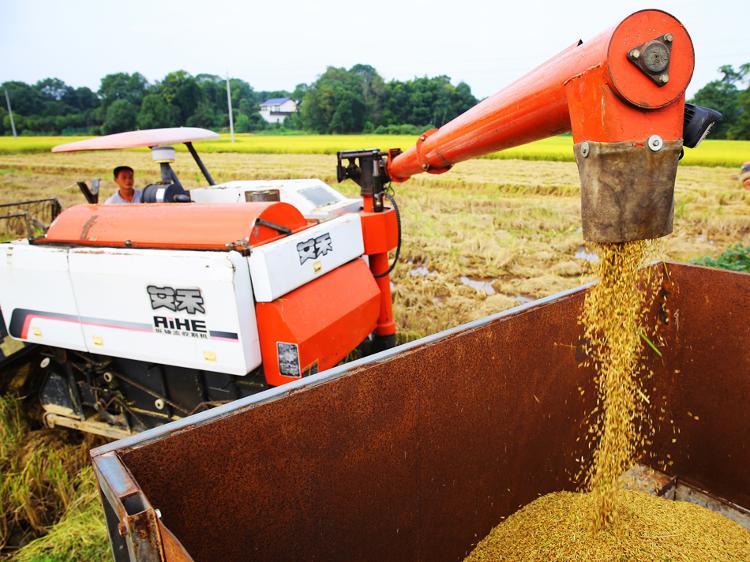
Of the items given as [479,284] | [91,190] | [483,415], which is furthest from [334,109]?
[483,415]

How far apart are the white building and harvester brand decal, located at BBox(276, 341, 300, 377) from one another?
3320 inches

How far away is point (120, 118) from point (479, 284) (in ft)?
152

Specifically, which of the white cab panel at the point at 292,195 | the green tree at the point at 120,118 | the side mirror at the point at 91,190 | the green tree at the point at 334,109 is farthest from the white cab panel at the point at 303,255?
the green tree at the point at 120,118

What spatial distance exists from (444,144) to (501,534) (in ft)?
5.50

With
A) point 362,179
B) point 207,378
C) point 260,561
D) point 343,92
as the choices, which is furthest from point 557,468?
point 343,92

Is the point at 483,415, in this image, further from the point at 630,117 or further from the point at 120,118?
the point at 120,118

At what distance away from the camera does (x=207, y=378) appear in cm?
283

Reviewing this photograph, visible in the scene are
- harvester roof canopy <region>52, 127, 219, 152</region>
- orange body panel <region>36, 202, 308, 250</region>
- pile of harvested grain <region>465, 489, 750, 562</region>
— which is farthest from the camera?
harvester roof canopy <region>52, 127, 219, 152</region>

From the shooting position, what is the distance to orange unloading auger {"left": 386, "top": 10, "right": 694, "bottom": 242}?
1.32 metres

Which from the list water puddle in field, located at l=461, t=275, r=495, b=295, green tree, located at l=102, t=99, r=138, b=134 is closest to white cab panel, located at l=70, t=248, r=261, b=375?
water puddle in field, located at l=461, t=275, r=495, b=295

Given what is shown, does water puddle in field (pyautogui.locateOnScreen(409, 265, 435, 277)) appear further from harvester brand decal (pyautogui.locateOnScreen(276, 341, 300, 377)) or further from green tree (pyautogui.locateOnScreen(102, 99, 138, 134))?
green tree (pyautogui.locateOnScreen(102, 99, 138, 134))

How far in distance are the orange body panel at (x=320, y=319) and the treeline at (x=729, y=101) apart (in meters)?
31.3

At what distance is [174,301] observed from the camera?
8.54ft

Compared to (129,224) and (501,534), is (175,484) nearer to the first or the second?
(501,534)
